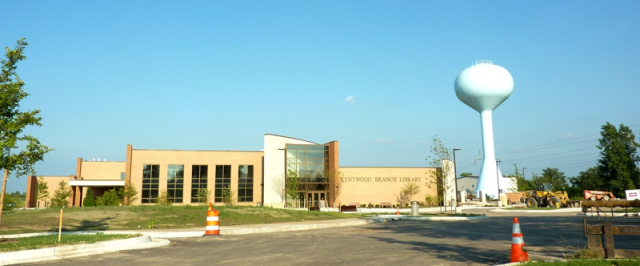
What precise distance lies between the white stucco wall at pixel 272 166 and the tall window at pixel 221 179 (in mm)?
4492

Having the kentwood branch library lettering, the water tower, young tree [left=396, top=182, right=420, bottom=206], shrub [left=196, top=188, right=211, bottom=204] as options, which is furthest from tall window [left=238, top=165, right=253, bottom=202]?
the water tower

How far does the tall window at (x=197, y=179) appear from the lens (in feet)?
171

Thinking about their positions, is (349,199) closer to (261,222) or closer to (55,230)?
(261,222)

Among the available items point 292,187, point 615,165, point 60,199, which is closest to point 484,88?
point 615,165

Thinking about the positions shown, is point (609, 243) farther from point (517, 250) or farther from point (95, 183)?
point (95, 183)

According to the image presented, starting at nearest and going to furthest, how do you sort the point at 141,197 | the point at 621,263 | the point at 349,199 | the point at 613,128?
the point at 621,263, the point at 141,197, the point at 349,199, the point at 613,128

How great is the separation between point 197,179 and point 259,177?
690 cm

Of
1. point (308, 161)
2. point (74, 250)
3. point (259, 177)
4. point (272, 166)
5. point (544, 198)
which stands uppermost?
point (308, 161)

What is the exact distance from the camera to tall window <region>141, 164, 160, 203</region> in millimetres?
50781

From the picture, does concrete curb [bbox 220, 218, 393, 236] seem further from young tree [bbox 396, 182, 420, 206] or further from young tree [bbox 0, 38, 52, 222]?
young tree [bbox 396, 182, 420, 206]

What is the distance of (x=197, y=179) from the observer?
52500 mm

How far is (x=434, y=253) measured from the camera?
1048cm

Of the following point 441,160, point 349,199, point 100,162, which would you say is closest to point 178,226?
point 441,160

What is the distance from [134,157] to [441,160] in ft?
108
